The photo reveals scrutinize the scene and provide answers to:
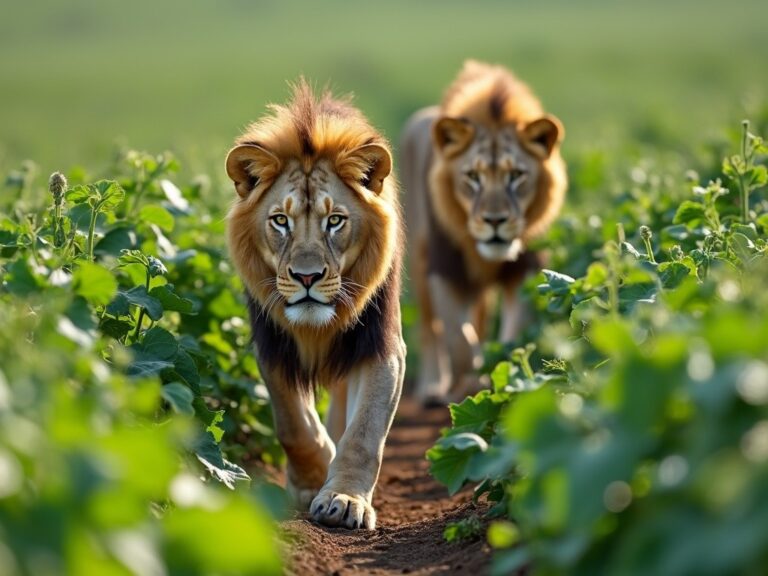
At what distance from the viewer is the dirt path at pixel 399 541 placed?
3.97m

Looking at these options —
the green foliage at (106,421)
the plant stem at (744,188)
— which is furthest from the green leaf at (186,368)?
the plant stem at (744,188)

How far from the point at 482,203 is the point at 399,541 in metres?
3.93

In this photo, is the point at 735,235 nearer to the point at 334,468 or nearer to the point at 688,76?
the point at 334,468

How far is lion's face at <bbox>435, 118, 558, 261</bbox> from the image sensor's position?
26.8ft

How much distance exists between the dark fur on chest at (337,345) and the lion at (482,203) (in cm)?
272

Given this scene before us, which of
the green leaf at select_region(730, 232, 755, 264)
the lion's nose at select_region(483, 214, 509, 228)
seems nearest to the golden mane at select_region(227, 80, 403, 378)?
the green leaf at select_region(730, 232, 755, 264)

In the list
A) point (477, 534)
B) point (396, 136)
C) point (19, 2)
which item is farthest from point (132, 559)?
point (19, 2)

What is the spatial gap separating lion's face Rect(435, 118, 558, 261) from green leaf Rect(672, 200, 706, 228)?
2905 millimetres

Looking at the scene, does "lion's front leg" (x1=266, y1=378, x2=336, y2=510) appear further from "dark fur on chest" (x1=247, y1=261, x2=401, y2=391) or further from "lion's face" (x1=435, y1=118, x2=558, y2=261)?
"lion's face" (x1=435, y1=118, x2=558, y2=261)

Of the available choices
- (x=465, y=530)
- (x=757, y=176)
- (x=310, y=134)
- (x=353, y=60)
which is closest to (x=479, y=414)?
(x=465, y=530)

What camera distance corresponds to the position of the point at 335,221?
17.1ft

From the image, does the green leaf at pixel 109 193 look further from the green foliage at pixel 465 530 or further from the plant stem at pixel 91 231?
the green foliage at pixel 465 530

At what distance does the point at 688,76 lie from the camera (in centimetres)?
2486

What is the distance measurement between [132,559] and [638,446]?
3.22 ft
